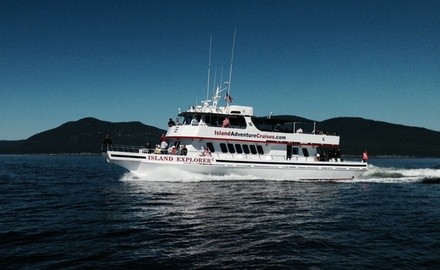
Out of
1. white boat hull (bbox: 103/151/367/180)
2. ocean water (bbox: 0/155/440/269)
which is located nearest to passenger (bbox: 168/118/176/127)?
white boat hull (bbox: 103/151/367/180)

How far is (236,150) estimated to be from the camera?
28.2 meters

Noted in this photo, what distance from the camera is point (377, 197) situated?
21469 millimetres

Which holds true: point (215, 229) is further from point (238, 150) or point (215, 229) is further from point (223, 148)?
point (238, 150)

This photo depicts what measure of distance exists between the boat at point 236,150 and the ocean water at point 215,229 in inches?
157

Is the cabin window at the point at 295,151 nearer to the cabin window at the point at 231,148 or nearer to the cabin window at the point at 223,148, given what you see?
the cabin window at the point at 231,148

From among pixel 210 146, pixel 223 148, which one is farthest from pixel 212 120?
pixel 223 148

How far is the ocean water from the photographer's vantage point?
30.4ft

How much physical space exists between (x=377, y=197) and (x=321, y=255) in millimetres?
13243

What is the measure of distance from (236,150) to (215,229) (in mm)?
15922

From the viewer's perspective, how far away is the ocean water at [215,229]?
927cm

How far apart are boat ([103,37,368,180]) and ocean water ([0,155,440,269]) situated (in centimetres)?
399

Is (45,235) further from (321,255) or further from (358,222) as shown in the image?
(358,222)

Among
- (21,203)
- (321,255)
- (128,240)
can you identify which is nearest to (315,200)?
(321,255)

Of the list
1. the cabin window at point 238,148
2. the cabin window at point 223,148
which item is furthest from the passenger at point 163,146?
the cabin window at point 238,148
